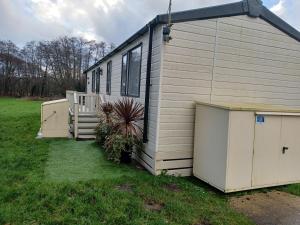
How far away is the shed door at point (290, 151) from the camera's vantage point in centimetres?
488

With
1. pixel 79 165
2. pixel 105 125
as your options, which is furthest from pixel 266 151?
pixel 105 125

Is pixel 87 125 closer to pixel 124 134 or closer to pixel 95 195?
pixel 124 134

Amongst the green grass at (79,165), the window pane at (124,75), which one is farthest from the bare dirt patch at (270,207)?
the window pane at (124,75)

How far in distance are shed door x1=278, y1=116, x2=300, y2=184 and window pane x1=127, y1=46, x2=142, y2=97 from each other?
3.13 meters

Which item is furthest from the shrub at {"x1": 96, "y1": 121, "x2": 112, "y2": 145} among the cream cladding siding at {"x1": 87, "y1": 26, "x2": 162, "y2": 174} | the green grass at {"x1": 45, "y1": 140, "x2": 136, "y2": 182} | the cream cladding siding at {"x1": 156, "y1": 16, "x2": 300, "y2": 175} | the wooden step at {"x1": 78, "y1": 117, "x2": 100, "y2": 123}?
the cream cladding siding at {"x1": 156, "y1": 16, "x2": 300, "y2": 175}

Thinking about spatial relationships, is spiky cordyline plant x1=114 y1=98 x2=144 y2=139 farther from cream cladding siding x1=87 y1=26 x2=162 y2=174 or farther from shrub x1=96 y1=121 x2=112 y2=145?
shrub x1=96 y1=121 x2=112 y2=145

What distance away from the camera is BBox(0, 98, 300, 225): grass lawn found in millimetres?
3330

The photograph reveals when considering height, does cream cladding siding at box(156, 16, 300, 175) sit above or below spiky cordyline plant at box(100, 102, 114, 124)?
above

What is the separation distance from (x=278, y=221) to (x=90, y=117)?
20.5ft

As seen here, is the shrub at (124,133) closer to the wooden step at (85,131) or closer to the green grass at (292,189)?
the wooden step at (85,131)

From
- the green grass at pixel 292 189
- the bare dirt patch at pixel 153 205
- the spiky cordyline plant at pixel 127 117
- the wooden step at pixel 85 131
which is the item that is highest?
the spiky cordyline plant at pixel 127 117

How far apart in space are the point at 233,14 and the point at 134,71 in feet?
8.77

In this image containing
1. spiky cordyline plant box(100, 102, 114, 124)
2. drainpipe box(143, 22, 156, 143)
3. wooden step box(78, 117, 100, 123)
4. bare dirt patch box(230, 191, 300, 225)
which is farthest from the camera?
wooden step box(78, 117, 100, 123)

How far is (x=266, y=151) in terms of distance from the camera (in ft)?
15.4
